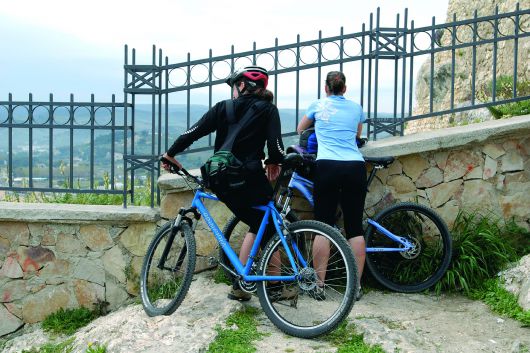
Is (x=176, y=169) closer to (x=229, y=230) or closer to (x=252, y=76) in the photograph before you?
(x=229, y=230)

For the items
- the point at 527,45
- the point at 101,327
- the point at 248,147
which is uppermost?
the point at 527,45

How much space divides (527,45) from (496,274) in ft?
20.3

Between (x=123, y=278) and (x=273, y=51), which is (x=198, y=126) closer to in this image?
(x=273, y=51)

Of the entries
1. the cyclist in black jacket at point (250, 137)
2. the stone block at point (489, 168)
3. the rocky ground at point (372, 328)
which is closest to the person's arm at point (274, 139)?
the cyclist in black jacket at point (250, 137)

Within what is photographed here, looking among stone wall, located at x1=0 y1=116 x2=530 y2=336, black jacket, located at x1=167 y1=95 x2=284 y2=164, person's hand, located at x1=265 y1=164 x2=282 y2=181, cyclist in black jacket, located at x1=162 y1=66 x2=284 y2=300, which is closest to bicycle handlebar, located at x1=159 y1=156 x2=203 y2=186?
cyclist in black jacket, located at x1=162 y1=66 x2=284 y2=300

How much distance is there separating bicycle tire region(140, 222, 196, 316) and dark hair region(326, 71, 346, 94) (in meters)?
1.66

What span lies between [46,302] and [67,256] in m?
0.54

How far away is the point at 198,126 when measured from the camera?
5.18 meters

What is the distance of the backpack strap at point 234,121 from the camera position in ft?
16.4

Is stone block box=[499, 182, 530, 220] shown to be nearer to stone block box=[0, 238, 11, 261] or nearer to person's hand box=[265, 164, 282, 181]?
person's hand box=[265, 164, 282, 181]

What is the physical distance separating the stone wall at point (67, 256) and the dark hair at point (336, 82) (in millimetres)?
2171

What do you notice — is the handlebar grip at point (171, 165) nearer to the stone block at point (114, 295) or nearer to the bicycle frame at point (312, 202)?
the bicycle frame at point (312, 202)

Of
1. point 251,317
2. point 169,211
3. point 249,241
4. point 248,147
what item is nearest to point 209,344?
point 251,317

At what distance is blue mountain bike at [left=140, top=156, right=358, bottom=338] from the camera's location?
4.61 meters
